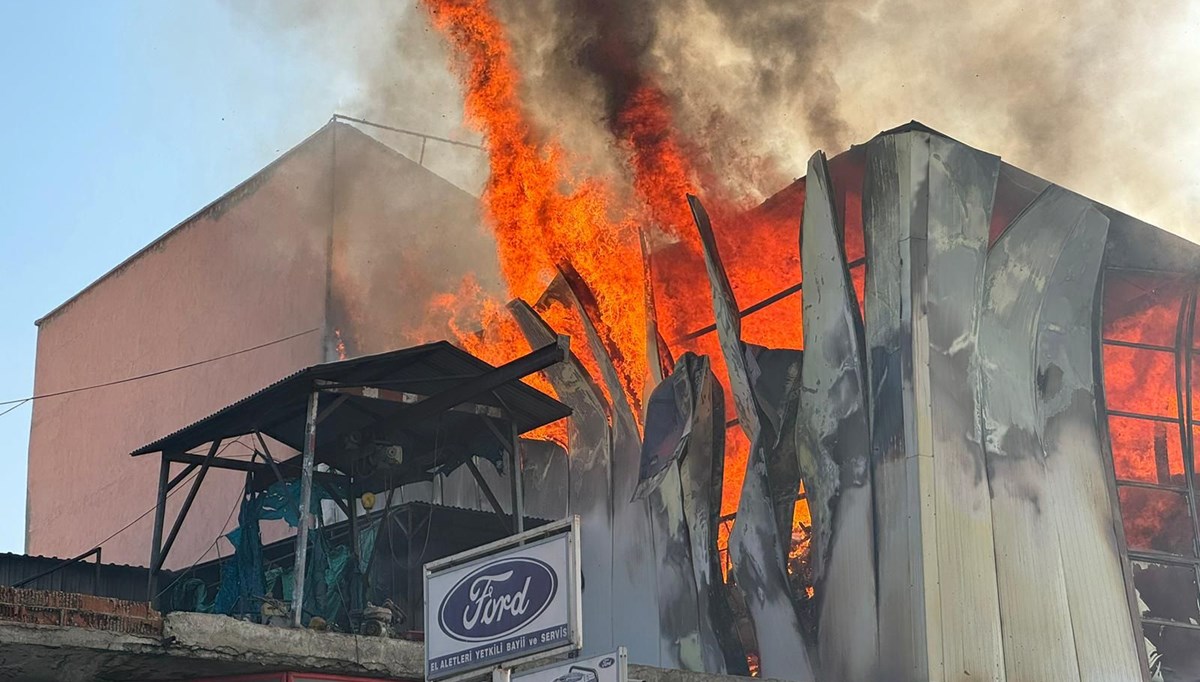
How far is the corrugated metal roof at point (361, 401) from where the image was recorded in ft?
57.8

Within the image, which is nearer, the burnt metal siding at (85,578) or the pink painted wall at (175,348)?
the burnt metal siding at (85,578)

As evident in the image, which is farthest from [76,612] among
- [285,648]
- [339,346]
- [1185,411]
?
[1185,411]

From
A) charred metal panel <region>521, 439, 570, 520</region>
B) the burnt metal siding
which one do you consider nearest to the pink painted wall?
the burnt metal siding

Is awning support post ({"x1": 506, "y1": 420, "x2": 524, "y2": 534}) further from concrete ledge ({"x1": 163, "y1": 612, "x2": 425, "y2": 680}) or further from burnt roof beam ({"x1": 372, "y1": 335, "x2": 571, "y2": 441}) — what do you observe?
concrete ledge ({"x1": 163, "y1": 612, "x2": 425, "y2": 680})

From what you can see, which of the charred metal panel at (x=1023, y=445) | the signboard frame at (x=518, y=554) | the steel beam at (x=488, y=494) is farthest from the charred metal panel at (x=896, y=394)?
the signboard frame at (x=518, y=554)

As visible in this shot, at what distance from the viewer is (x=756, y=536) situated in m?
22.2

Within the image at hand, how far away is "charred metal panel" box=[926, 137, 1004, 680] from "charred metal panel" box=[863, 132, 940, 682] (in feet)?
0.86

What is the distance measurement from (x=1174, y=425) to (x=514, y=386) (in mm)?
13381

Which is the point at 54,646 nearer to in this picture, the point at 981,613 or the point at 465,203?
the point at 981,613

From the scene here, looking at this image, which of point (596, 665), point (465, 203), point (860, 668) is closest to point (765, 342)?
point (860, 668)

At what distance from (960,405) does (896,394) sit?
973 millimetres

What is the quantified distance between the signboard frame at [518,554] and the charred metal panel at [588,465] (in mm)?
13821

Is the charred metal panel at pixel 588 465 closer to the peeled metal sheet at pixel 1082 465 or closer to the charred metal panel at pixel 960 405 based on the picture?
the charred metal panel at pixel 960 405

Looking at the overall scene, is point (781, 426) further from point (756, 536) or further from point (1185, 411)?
point (1185, 411)
